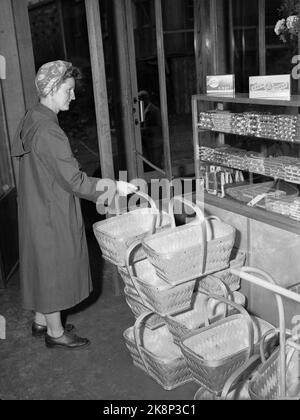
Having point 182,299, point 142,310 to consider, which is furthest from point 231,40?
point 182,299

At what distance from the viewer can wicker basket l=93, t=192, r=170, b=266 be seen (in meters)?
2.84

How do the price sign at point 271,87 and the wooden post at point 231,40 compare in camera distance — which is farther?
the wooden post at point 231,40

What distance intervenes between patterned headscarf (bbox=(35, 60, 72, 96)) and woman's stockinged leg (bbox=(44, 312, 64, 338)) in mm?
1384

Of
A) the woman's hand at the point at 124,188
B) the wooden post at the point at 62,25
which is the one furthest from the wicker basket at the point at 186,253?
the wooden post at the point at 62,25

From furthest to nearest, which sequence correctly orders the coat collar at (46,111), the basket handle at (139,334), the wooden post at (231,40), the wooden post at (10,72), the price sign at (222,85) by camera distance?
the wooden post at (231,40) → the wooden post at (10,72) → the price sign at (222,85) → the coat collar at (46,111) → the basket handle at (139,334)

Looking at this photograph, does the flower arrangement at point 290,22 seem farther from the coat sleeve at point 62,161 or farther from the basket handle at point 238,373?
the basket handle at point 238,373

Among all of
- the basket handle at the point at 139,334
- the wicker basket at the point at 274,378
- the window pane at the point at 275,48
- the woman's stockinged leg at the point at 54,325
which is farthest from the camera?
the window pane at the point at 275,48

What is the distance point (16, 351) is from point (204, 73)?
2.89m

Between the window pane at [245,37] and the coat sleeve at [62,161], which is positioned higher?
the window pane at [245,37]

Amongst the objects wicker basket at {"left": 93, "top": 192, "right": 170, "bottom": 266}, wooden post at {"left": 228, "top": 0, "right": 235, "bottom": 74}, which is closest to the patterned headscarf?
wicker basket at {"left": 93, "top": 192, "right": 170, "bottom": 266}

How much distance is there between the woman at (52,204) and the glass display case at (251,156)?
2.96ft

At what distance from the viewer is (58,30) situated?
19.7 ft

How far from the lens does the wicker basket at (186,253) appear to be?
2482mm

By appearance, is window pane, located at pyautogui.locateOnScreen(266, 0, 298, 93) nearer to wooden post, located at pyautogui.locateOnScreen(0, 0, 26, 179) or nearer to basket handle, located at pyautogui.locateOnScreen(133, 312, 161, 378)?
wooden post, located at pyautogui.locateOnScreen(0, 0, 26, 179)
